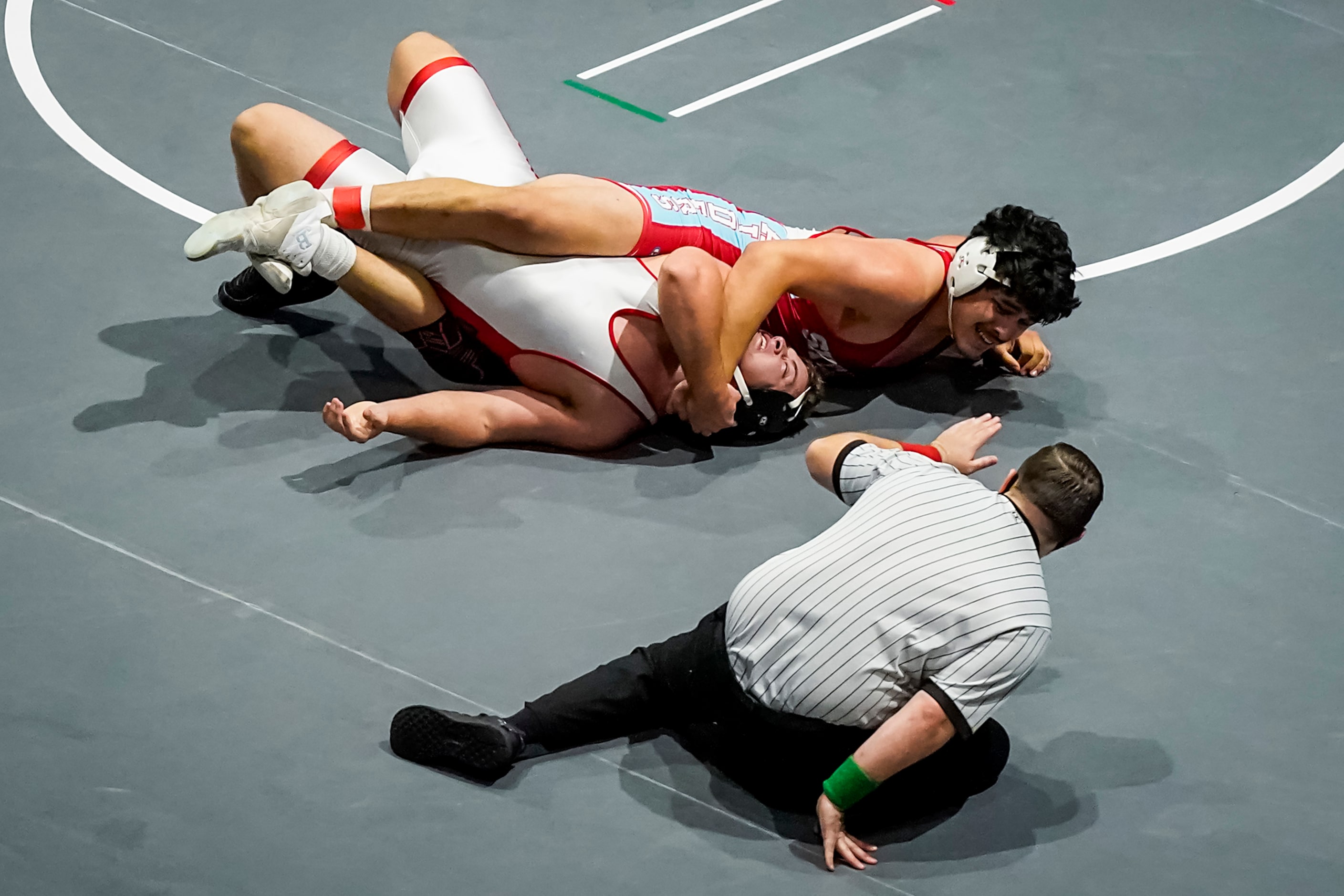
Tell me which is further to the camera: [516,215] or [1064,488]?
[516,215]

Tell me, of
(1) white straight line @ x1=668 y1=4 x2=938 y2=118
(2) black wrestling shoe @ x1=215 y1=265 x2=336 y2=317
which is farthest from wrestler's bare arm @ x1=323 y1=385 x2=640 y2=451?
(1) white straight line @ x1=668 y1=4 x2=938 y2=118

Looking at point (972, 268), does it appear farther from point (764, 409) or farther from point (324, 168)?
point (324, 168)

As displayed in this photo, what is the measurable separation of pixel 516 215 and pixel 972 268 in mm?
1411

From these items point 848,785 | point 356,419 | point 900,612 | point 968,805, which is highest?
point 356,419

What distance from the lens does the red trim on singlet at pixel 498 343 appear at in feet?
16.4

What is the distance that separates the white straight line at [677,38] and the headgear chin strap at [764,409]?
227 centimetres

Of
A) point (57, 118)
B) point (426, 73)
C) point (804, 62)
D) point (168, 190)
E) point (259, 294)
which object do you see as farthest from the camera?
point (804, 62)

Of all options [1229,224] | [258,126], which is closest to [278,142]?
[258,126]

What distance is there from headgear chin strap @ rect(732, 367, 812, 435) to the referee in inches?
33.2

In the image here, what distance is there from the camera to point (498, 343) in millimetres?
5105

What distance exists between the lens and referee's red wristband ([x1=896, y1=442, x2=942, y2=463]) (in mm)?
4184

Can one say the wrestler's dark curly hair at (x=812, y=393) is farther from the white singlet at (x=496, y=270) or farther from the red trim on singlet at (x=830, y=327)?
the white singlet at (x=496, y=270)

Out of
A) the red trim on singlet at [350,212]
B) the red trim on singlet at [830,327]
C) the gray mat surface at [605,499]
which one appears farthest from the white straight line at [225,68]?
the red trim on singlet at [830,327]

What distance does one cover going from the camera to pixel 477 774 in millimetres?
4066
